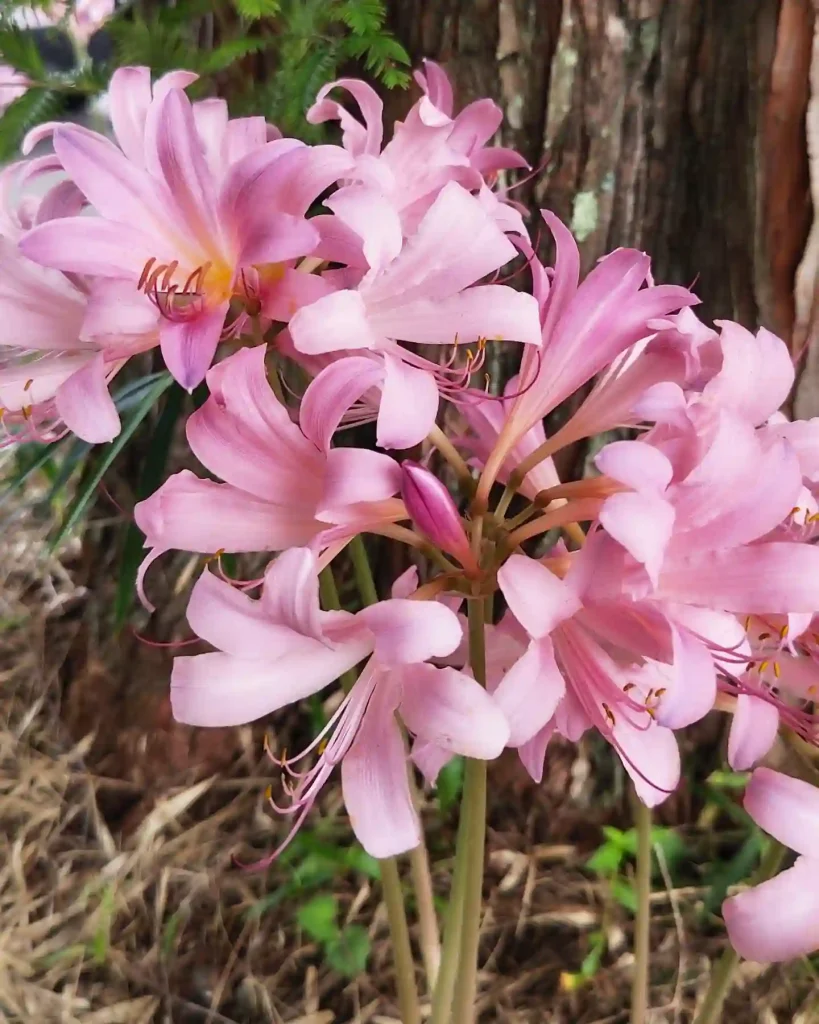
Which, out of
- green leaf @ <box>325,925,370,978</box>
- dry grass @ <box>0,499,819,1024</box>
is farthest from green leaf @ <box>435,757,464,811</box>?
green leaf @ <box>325,925,370,978</box>

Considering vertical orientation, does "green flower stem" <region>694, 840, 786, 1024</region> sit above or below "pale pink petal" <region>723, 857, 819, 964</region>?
below

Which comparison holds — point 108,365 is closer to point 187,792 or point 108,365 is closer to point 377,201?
point 377,201

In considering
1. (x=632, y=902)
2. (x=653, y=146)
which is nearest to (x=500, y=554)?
(x=653, y=146)

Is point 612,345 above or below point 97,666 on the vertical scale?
above

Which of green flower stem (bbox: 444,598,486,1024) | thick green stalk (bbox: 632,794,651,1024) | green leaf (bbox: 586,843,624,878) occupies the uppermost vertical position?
green flower stem (bbox: 444,598,486,1024)

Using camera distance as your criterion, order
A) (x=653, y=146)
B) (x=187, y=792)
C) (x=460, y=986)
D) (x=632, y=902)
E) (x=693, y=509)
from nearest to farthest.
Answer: (x=693, y=509) → (x=460, y=986) → (x=653, y=146) → (x=632, y=902) → (x=187, y=792)

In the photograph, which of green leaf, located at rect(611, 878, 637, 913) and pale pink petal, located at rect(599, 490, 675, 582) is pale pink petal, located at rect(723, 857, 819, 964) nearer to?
pale pink petal, located at rect(599, 490, 675, 582)

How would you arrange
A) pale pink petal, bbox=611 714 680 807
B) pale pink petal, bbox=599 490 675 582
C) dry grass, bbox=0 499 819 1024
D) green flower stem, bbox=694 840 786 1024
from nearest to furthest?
pale pink petal, bbox=599 490 675 582 < pale pink petal, bbox=611 714 680 807 < green flower stem, bbox=694 840 786 1024 < dry grass, bbox=0 499 819 1024
